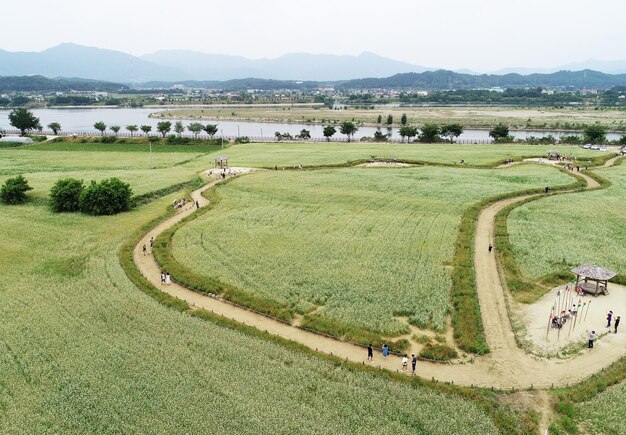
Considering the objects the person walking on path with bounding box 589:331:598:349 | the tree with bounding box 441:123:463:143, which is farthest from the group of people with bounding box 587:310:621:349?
the tree with bounding box 441:123:463:143

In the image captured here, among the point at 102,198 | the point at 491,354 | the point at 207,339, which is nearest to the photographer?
the point at 491,354

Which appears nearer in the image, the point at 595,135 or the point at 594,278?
the point at 594,278

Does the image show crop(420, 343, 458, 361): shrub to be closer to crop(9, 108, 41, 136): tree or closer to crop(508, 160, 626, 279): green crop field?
crop(508, 160, 626, 279): green crop field

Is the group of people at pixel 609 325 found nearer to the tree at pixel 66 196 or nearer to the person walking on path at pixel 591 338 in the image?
the person walking on path at pixel 591 338

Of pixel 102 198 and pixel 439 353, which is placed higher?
pixel 102 198

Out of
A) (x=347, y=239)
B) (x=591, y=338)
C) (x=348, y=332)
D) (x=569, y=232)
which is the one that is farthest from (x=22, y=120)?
(x=591, y=338)

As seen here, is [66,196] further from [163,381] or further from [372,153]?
[372,153]
